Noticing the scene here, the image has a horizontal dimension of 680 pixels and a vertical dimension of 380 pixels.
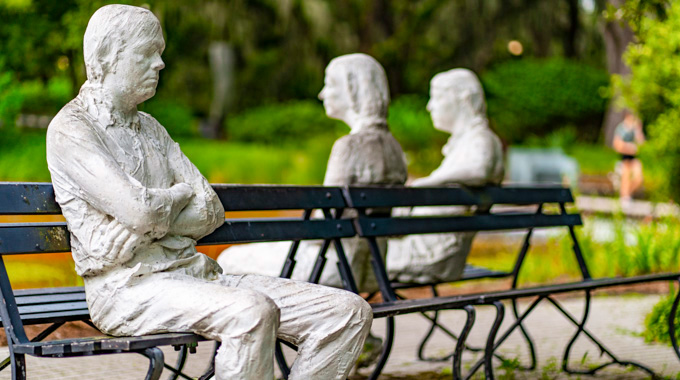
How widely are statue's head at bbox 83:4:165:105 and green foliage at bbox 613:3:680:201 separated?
14.8ft

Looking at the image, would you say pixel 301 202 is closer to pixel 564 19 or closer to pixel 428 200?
pixel 428 200

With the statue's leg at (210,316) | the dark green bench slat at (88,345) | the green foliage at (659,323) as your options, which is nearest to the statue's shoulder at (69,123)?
the statue's leg at (210,316)

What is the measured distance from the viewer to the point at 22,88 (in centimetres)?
1126

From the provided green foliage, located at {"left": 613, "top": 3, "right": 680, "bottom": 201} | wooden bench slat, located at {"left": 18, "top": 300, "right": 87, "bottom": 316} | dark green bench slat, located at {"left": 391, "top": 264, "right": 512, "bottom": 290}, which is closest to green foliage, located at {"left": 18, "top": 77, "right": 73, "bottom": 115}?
green foliage, located at {"left": 613, "top": 3, "right": 680, "bottom": 201}

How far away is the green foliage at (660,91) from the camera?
7.07 metres

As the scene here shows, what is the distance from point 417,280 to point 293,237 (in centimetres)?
138

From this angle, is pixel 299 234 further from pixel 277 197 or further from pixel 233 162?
pixel 233 162

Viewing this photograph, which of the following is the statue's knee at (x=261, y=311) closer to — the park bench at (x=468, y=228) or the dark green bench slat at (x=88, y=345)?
the dark green bench slat at (x=88, y=345)

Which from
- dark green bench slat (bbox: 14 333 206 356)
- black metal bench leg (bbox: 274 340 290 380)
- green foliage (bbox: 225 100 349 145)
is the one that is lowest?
green foliage (bbox: 225 100 349 145)

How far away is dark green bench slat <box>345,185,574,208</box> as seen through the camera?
14.6 ft

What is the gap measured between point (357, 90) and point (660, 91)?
3.92m

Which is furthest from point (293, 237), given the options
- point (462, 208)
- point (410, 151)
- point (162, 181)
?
point (410, 151)

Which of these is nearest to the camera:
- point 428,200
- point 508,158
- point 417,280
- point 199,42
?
point 428,200

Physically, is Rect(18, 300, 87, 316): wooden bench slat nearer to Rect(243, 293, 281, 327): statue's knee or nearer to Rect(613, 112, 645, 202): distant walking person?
Rect(243, 293, 281, 327): statue's knee
